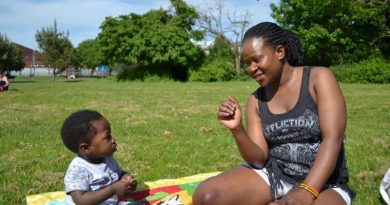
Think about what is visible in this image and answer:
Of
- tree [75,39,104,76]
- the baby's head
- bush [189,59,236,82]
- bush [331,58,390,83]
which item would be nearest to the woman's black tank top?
the baby's head

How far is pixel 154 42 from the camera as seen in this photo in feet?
130

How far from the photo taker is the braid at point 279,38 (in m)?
2.96

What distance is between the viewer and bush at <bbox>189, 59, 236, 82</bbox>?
37.8 meters

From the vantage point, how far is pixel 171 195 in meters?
4.11

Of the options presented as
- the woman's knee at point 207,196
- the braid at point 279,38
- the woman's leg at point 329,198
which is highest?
the braid at point 279,38

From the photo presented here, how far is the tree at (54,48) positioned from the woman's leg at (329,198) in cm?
5534

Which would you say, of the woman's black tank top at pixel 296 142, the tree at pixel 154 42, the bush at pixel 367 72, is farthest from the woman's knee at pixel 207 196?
the tree at pixel 154 42

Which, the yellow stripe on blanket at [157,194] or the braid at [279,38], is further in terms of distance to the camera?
the yellow stripe on blanket at [157,194]

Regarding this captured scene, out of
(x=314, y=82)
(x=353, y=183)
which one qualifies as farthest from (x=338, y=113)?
(x=353, y=183)

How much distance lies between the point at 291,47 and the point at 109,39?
39398 mm

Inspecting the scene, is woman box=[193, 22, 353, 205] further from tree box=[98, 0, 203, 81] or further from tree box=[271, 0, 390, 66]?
tree box=[98, 0, 203, 81]

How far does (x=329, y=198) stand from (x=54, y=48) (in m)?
56.9

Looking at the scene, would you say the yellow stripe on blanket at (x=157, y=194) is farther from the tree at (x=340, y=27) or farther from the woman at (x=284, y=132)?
the tree at (x=340, y=27)

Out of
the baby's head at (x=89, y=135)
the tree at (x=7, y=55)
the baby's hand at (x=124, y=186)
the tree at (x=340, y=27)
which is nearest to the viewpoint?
the baby's hand at (x=124, y=186)
